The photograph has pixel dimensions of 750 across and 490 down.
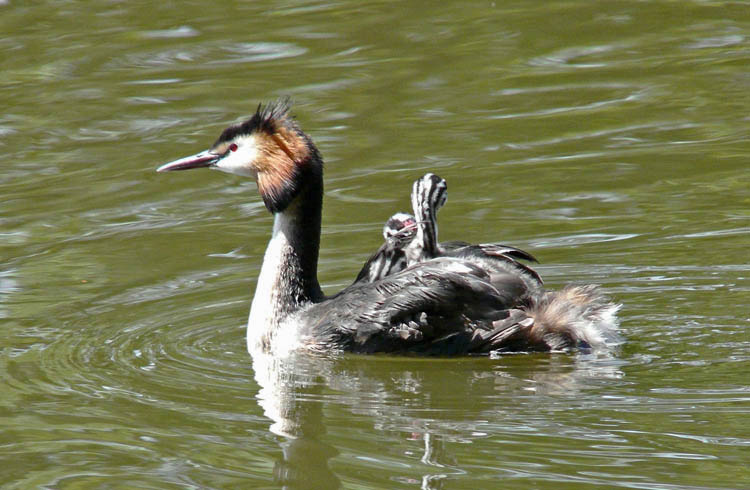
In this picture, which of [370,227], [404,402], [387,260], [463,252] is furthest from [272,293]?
[370,227]

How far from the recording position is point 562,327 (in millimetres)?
7461

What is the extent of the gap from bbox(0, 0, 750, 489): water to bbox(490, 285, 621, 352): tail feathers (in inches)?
3.6

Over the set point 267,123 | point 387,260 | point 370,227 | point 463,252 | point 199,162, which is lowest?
point 370,227

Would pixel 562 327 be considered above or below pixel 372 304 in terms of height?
below

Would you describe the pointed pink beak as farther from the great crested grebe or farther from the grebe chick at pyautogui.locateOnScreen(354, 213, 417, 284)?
the grebe chick at pyautogui.locateOnScreen(354, 213, 417, 284)

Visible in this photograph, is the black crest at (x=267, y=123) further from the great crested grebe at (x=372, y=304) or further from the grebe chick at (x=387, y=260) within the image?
the grebe chick at (x=387, y=260)

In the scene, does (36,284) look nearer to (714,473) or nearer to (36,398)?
(36,398)

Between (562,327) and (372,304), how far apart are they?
100 cm

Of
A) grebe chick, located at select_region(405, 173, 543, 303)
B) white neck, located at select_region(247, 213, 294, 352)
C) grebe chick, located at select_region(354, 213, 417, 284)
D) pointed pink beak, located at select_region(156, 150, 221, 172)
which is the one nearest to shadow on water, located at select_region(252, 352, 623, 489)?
white neck, located at select_region(247, 213, 294, 352)

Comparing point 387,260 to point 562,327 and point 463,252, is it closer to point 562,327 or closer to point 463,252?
point 463,252

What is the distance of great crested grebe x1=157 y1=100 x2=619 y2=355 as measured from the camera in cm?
739

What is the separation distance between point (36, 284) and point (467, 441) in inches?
155

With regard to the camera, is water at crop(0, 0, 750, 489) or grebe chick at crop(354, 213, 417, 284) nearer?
water at crop(0, 0, 750, 489)

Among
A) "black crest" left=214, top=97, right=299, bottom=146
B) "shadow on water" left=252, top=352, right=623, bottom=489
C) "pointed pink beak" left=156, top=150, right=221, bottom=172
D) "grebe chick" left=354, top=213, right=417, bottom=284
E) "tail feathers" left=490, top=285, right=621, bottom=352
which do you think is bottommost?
"shadow on water" left=252, top=352, right=623, bottom=489
